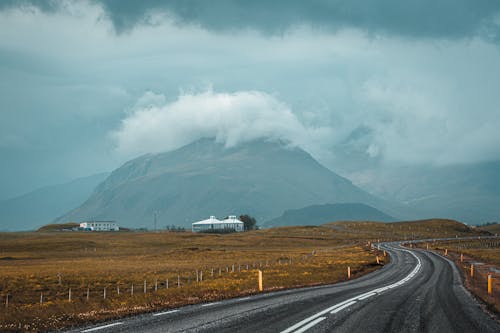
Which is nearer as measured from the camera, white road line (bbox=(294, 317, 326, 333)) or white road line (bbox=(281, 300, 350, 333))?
white road line (bbox=(294, 317, 326, 333))

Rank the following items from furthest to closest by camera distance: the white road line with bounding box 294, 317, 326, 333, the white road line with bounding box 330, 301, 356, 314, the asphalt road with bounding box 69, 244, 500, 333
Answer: the white road line with bounding box 330, 301, 356, 314 < the asphalt road with bounding box 69, 244, 500, 333 < the white road line with bounding box 294, 317, 326, 333

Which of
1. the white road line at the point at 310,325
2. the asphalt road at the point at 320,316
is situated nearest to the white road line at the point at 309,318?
the asphalt road at the point at 320,316

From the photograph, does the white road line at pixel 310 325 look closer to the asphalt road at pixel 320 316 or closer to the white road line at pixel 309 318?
the asphalt road at pixel 320 316

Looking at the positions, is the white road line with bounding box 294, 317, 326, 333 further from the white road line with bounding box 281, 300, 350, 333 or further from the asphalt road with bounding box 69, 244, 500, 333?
the white road line with bounding box 281, 300, 350, 333

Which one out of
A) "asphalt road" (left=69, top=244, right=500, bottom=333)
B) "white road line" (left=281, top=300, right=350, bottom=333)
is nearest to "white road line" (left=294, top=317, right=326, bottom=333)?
"asphalt road" (left=69, top=244, right=500, bottom=333)

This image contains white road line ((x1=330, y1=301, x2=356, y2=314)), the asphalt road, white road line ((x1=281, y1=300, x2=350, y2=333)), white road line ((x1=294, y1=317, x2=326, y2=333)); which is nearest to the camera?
white road line ((x1=294, y1=317, x2=326, y2=333))

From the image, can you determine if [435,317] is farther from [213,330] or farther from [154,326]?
[154,326]

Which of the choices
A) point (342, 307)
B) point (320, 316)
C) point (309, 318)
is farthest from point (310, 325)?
point (342, 307)

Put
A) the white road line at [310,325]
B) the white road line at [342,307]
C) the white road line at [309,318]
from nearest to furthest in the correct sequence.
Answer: the white road line at [310,325] → the white road line at [309,318] → the white road line at [342,307]

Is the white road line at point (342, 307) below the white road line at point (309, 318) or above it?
below

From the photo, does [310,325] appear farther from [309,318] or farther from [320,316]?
[320,316]

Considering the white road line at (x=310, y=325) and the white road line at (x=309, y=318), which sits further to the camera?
the white road line at (x=309, y=318)

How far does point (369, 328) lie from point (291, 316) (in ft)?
12.0

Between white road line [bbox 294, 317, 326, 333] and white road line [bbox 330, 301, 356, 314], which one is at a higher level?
white road line [bbox 294, 317, 326, 333]
